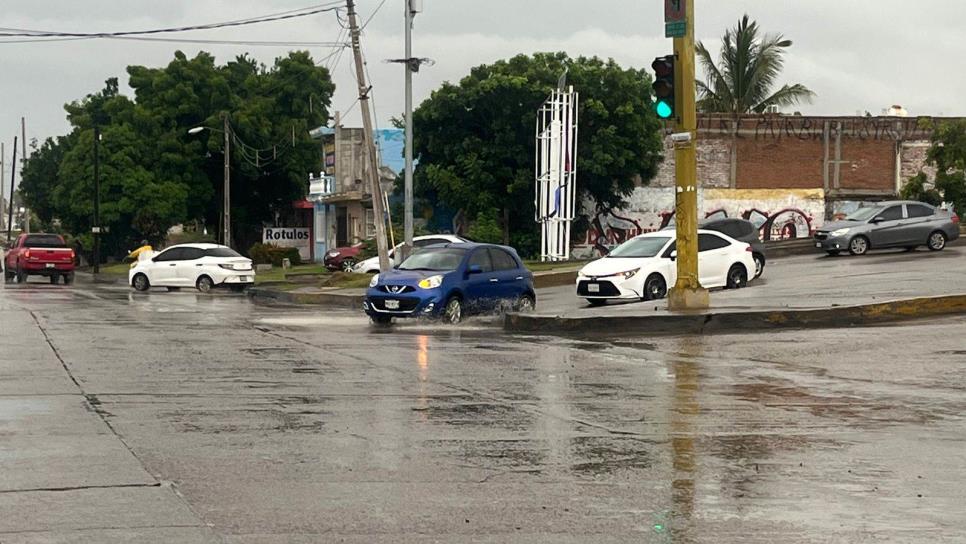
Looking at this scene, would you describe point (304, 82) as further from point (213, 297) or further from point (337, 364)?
point (337, 364)

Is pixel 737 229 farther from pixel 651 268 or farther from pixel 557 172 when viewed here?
pixel 557 172

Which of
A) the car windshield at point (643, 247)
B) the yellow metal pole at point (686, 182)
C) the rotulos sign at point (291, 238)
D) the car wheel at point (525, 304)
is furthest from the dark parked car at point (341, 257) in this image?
the yellow metal pole at point (686, 182)

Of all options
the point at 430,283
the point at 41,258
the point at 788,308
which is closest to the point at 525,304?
the point at 430,283

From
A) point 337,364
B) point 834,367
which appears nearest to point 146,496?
point 337,364

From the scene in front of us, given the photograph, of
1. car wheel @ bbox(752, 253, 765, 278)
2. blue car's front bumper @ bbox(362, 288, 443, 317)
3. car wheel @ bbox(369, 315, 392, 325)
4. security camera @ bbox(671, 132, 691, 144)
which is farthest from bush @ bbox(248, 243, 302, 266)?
security camera @ bbox(671, 132, 691, 144)

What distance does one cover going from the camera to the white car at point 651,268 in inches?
1123

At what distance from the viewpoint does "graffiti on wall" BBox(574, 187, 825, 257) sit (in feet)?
184

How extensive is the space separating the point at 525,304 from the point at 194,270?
18.8 metres

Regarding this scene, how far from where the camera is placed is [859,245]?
135 feet

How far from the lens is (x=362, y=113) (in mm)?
39562

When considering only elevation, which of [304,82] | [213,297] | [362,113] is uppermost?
[304,82]

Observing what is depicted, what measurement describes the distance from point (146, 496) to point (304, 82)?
226 feet

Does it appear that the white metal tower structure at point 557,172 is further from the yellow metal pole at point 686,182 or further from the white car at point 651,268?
the yellow metal pole at point 686,182

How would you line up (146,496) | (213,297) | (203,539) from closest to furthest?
(203,539)
(146,496)
(213,297)
